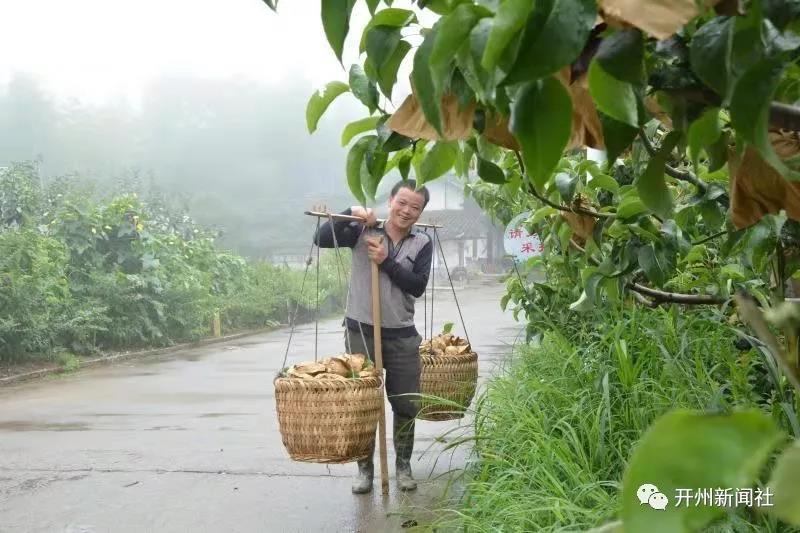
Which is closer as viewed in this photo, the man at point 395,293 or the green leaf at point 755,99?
the green leaf at point 755,99

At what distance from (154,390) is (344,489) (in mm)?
4616

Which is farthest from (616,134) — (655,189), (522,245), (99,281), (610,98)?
(99,281)

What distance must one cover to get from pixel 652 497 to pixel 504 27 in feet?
1.11

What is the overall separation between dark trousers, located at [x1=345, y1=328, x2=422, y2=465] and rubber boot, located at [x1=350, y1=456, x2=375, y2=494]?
0.03 m

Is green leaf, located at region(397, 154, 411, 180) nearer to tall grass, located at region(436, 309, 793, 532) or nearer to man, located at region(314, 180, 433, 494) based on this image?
tall grass, located at region(436, 309, 793, 532)

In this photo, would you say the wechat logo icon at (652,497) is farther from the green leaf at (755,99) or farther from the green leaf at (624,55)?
the green leaf at (624,55)

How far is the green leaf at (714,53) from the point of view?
0.59 m

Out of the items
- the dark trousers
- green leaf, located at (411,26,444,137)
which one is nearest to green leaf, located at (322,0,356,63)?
green leaf, located at (411,26,444,137)

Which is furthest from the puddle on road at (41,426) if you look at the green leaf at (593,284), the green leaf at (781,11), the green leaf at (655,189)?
the green leaf at (781,11)

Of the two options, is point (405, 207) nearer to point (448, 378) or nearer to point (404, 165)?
point (448, 378)

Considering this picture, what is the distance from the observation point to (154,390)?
829 centimetres

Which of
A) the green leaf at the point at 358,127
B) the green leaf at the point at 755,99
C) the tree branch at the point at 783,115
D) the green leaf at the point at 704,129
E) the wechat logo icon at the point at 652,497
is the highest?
the green leaf at the point at 358,127

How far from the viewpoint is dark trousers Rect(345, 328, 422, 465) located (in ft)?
12.9

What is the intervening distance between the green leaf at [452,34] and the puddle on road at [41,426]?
6095 mm
